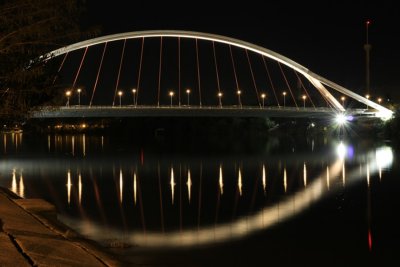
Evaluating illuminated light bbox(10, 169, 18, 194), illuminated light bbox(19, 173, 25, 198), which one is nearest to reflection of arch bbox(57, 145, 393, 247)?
illuminated light bbox(19, 173, 25, 198)

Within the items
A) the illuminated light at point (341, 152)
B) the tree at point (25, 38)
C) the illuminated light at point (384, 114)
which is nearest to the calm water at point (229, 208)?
the tree at point (25, 38)

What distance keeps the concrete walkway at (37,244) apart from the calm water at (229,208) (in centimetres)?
199

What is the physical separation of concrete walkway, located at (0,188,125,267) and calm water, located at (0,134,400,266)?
1.99 m

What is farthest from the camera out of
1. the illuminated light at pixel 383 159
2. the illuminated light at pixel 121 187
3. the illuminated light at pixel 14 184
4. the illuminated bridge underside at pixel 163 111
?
the illuminated bridge underside at pixel 163 111

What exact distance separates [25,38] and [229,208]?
11731 millimetres

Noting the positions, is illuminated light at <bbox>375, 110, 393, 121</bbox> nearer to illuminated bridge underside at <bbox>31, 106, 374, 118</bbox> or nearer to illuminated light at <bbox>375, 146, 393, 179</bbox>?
illuminated bridge underside at <bbox>31, 106, 374, 118</bbox>

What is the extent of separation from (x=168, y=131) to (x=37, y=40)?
87301mm

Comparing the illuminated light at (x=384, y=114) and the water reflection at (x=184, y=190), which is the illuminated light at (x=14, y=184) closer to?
the water reflection at (x=184, y=190)

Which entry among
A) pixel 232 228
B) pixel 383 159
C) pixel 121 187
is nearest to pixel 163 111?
pixel 383 159

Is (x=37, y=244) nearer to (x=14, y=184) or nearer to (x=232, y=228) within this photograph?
(x=232, y=228)

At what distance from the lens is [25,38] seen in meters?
10.9

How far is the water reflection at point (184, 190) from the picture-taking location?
17.0 meters

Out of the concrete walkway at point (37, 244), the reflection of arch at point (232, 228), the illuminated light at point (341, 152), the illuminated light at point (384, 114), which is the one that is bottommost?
the reflection of arch at point (232, 228)

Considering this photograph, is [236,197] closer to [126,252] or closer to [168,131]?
[126,252]
